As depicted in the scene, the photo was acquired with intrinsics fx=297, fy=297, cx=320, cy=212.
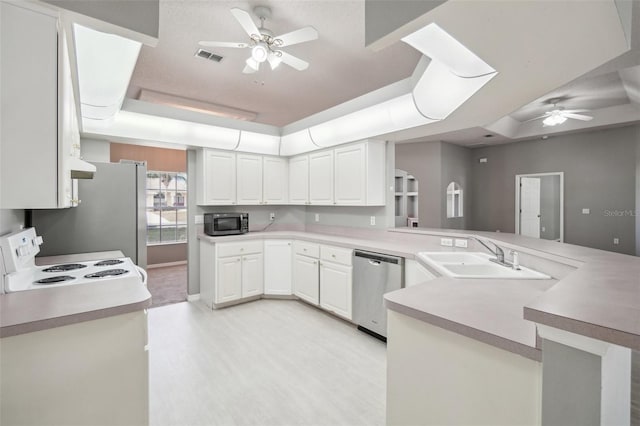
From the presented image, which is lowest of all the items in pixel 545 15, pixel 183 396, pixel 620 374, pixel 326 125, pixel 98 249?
pixel 183 396

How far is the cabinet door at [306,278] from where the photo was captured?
369 cm

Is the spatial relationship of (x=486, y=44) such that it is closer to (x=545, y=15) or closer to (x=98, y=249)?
(x=545, y=15)

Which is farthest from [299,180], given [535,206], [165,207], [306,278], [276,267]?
[535,206]

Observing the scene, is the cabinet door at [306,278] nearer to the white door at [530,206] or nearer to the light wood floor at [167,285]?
the light wood floor at [167,285]

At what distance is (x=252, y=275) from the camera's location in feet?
13.1

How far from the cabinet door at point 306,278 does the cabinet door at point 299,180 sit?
36.4 inches

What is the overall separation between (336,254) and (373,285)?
619mm

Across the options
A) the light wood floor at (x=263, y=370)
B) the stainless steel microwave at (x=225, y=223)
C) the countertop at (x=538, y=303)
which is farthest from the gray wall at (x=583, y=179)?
the stainless steel microwave at (x=225, y=223)

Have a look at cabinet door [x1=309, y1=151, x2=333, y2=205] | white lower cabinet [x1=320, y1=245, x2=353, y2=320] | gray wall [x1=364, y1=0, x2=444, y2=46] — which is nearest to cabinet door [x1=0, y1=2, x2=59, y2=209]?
gray wall [x1=364, y1=0, x2=444, y2=46]

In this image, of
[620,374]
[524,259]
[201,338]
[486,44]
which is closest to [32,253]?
[201,338]

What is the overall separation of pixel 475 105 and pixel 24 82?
102 inches

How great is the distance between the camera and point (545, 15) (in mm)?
1098

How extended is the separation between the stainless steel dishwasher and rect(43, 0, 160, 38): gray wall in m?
2.45

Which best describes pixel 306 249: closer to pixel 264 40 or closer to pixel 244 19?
pixel 264 40
